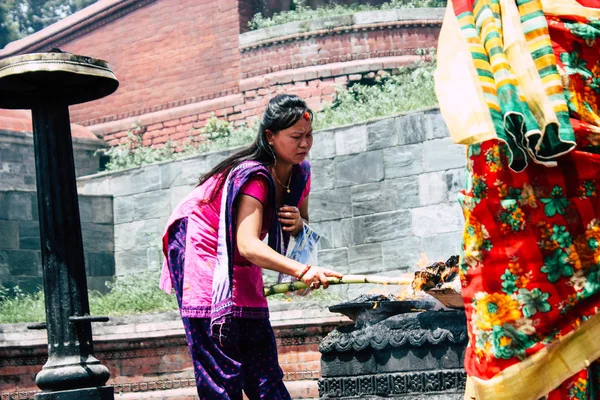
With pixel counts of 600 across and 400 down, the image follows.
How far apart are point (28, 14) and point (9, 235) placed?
1204 cm

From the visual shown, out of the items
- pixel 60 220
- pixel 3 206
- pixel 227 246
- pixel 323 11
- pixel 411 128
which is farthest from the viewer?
pixel 323 11

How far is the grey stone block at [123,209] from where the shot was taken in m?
11.7

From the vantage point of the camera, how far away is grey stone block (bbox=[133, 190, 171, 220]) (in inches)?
448

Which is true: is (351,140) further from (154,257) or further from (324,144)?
(154,257)

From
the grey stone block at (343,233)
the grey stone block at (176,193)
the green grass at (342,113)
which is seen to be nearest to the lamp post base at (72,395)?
the grey stone block at (343,233)

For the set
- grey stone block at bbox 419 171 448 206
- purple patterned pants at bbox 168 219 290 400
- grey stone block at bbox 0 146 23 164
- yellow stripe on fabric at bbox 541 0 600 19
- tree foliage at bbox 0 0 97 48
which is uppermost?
tree foliage at bbox 0 0 97 48

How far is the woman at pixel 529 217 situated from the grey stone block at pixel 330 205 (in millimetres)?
7159

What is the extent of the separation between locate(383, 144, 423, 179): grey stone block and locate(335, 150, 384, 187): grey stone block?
7cm

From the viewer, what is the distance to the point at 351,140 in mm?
10102

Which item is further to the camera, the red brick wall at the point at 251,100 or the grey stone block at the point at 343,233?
the red brick wall at the point at 251,100

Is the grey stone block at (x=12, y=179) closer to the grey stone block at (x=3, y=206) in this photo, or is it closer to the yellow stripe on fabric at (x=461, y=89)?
the grey stone block at (x=3, y=206)

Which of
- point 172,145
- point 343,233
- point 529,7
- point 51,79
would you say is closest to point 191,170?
point 343,233

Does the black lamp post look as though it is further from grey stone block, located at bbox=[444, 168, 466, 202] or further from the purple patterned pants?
grey stone block, located at bbox=[444, 168, 466, 202]

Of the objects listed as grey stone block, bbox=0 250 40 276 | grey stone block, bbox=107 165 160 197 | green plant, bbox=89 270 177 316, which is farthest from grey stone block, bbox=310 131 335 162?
grey stone block, bbox=0 250 40 276
